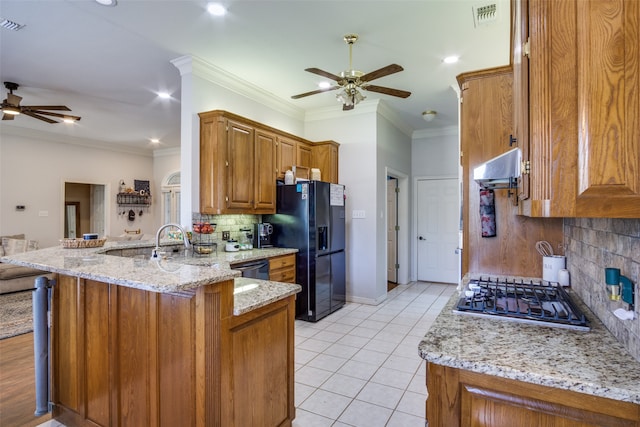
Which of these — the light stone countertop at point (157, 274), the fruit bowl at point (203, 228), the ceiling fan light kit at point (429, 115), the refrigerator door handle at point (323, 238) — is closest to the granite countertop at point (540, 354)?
the light stone countertop at point (157, 274)

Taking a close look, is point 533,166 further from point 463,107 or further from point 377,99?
point 377,99

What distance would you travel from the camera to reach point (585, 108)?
81cm

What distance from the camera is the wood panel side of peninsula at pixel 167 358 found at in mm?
1430

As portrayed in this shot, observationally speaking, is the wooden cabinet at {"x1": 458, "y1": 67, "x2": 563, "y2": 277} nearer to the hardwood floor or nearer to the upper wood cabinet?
the upper wood cabinet

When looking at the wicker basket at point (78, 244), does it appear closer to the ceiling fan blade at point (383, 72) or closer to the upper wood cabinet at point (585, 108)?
the ceiling fan blade at point (383, 72)

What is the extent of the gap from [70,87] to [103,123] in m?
1.93

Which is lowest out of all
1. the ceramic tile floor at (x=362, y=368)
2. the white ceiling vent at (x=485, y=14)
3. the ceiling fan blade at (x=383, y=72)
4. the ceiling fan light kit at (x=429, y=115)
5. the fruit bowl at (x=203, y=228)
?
the ceramic tile floor at (x=362, y=368)

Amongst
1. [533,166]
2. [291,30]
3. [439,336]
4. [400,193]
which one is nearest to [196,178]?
[291,30]

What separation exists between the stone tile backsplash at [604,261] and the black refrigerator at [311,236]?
104 inches

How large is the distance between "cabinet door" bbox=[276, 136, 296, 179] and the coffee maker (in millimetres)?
669

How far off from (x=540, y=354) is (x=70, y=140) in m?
8.83

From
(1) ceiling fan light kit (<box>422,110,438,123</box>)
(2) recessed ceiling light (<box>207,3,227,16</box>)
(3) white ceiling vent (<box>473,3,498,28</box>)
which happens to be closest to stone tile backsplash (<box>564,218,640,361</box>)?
(3) white ceiling vent (<box>473,3,498,28</box>)

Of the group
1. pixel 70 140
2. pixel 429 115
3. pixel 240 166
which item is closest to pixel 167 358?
pixel 240 166

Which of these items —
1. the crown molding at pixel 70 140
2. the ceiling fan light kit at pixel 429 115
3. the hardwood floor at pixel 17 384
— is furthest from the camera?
the crown molding at pixel 70 140
